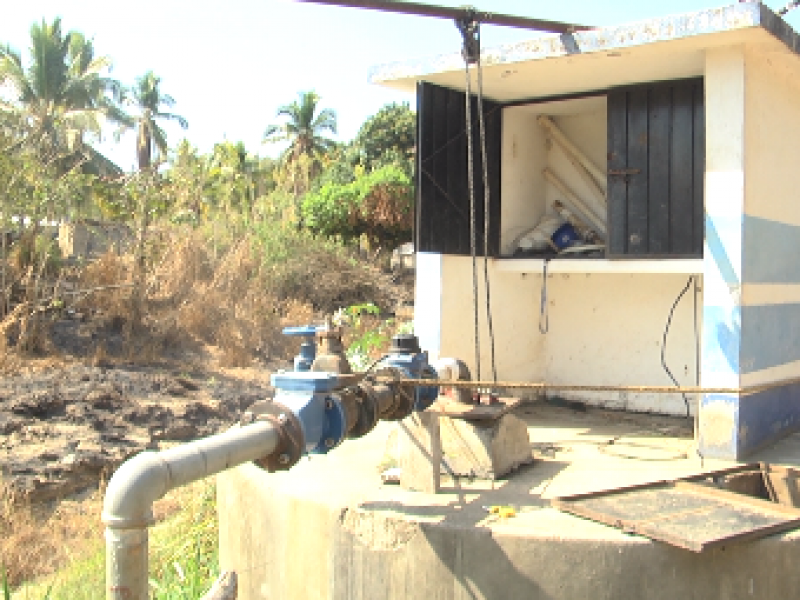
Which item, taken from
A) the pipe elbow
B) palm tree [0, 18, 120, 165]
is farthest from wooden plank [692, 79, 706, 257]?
palm tree [0, 18, 120, 165]

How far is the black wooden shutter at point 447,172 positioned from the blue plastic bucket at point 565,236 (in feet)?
1.75

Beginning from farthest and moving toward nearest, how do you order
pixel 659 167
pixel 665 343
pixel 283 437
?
pixel 665 343 → pixel 659 167 → pixel 283 437

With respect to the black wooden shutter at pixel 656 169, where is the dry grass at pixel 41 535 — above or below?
below

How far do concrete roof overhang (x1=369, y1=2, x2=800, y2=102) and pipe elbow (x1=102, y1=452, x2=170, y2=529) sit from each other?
393 centimetres

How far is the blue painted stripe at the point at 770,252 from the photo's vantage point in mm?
5273

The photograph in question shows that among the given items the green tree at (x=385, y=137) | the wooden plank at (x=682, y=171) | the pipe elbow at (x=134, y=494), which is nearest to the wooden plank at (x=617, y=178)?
the wooden plank at (x=682, y=171)

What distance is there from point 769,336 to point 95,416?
25.1 feet

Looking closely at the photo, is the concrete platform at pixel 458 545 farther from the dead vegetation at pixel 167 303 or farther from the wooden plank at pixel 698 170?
the dead vegetation at pixel 167 303

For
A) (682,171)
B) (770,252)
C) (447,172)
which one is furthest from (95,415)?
(770,252)

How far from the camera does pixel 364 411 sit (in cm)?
401

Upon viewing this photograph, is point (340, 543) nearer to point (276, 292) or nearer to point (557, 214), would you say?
point (557, 214)

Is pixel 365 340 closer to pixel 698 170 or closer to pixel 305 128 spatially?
pixel 698 170

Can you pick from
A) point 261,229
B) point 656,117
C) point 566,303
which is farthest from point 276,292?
point 656,117

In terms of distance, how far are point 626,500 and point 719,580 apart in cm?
61
